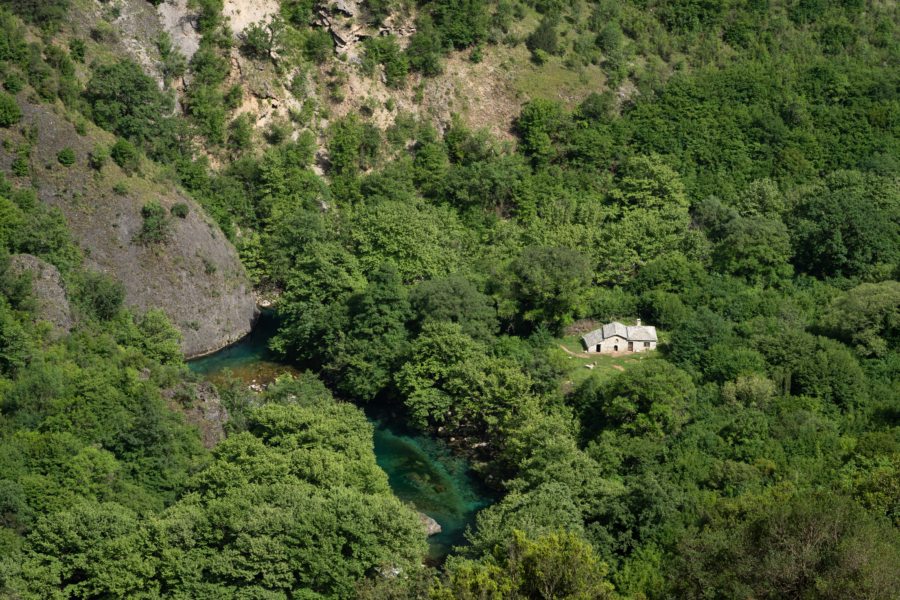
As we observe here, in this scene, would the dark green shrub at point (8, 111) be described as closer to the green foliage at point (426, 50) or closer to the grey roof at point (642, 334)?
the green foliage at point (426, 50)

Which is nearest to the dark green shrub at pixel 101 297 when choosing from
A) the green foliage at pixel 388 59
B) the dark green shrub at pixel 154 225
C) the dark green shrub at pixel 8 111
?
the dark green shrub at pixel 154 225

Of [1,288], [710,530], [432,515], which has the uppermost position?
[1,288]

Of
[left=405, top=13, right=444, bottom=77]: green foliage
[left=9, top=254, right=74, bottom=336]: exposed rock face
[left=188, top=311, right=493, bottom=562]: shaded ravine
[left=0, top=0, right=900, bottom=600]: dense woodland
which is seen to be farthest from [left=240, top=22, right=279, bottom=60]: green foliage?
[left=9, top=254, right=74, bottom=336]: exposed rock face

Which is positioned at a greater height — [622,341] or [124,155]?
[124,155]

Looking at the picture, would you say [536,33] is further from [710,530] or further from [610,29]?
[710,530]

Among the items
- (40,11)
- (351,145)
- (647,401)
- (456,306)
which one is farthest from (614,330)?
(40,11)

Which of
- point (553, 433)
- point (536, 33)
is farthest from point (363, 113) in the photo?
point (553, 433)

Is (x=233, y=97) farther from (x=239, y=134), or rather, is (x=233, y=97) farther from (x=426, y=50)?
(x=426, y=50)
